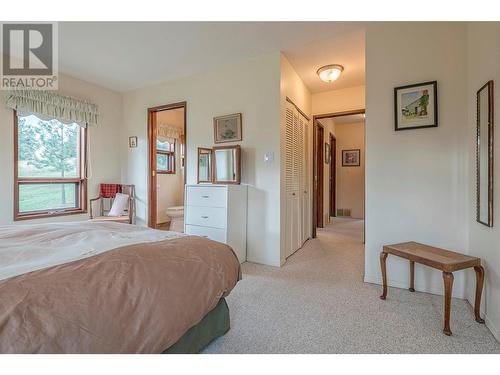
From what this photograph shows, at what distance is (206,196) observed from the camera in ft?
9.95

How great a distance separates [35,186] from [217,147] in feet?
8.15

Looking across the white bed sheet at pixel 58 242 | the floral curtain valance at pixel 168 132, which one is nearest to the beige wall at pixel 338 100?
the floral curtain valance at pixel 168 132

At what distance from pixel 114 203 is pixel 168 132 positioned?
74.4 inches

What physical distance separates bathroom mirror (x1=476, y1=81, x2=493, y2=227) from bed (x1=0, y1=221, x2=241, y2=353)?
1745 mm

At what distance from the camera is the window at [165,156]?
17.1 ft

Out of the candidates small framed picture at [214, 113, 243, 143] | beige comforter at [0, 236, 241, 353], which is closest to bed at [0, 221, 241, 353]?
beige comforter at [0, 236, 241, 353]

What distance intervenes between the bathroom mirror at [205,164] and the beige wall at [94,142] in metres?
1.71

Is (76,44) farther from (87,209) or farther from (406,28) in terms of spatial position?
(406,28)

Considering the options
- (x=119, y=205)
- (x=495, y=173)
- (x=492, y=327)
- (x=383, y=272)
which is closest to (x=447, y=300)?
(x=492, y=327)

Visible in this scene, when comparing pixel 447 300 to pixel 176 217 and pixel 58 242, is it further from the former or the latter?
pixel 176 217

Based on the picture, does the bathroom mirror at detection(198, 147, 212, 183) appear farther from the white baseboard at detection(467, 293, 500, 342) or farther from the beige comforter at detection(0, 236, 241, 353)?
the white baseboard at detection(467, 293, 500, 342)

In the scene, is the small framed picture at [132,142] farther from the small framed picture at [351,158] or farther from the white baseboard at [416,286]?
the small framed picture at [351,158]

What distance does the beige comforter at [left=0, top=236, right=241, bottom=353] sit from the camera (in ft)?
2.50

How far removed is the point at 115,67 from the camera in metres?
3.44
